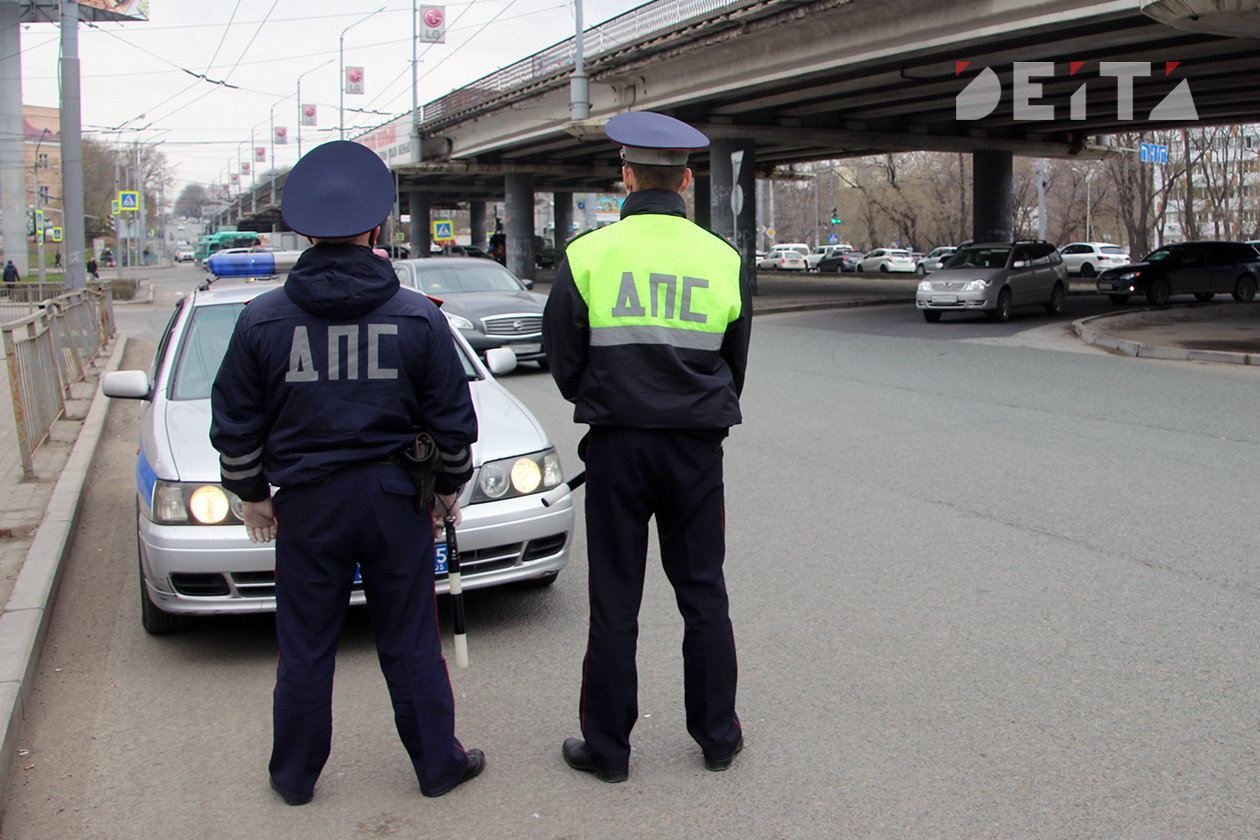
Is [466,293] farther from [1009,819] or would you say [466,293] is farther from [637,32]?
[637,32]

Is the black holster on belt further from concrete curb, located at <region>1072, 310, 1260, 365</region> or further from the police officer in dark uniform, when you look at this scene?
concrete curb, located at <region>1072, 310, 1260, 365</region>

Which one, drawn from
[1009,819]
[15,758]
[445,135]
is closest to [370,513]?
[15,758]

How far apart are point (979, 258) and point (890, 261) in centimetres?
3482

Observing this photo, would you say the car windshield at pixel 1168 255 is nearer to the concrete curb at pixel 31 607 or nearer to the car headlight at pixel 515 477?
the concrete curb at pixel 31 607

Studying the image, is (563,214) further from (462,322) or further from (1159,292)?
(462,322)

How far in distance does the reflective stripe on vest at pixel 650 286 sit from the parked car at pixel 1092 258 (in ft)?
150

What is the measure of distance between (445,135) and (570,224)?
22.0 meters

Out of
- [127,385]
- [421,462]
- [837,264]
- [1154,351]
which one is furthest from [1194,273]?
[837,264]

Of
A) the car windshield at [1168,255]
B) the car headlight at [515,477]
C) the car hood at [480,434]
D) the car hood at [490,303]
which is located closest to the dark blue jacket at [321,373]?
the car hood at [480,434]

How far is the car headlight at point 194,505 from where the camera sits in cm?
454

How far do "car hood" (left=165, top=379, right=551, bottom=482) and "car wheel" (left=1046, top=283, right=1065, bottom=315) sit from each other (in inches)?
830

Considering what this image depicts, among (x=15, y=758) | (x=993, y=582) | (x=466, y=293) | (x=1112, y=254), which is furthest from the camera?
(x=1112, y=254)

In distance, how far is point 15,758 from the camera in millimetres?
3830

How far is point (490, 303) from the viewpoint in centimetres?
1606
